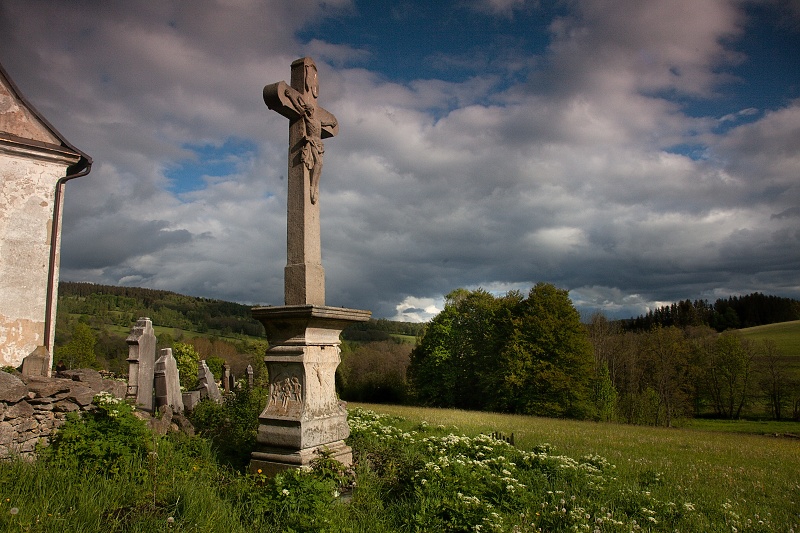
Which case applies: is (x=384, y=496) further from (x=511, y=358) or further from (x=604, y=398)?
(x=604, y=398)

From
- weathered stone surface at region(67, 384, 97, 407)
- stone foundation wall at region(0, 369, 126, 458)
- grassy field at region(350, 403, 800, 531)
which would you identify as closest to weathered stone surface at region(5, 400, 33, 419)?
stone foundation wall at region(0, 369, 126, 458)

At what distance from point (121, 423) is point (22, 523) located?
→ 2.71 metres

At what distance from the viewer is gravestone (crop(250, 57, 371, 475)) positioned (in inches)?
212

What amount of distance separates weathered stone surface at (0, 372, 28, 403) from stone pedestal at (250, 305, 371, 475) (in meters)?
3.55

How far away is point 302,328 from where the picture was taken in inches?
216

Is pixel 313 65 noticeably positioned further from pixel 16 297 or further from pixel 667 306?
pixel 667 306

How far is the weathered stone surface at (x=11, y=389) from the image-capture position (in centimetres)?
644

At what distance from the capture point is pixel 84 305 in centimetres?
4809

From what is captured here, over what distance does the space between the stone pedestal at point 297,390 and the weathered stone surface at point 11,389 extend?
140 inches

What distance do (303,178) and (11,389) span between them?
4.85 metres

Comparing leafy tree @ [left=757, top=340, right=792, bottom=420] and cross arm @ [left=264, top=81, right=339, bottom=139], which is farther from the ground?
cross arm @ [left=264, top=81, right=339, bottom=139]

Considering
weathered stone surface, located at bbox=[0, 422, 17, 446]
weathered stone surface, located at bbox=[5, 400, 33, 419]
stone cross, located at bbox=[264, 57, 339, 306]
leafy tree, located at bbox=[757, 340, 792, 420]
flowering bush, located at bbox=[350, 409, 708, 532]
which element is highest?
stone cross, located at bbox=[264, 57, 339, 306]

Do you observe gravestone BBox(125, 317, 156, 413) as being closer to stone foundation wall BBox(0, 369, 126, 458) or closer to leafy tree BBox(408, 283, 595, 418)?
stone foundation wall BBox(0, 369, 126, 458)

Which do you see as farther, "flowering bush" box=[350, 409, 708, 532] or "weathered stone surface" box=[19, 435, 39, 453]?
"weathered stone surface" box=[19, 435, 39, 453]
